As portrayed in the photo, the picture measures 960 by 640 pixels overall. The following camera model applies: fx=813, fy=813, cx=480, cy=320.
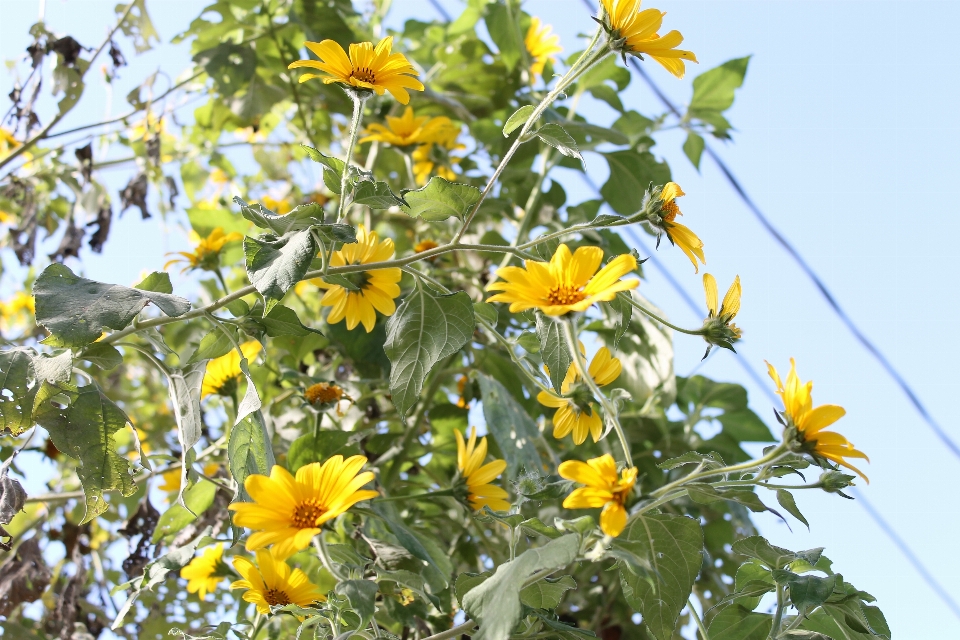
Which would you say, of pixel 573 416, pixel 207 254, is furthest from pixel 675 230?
pixel 207 254

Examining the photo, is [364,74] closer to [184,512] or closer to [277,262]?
[277,262]

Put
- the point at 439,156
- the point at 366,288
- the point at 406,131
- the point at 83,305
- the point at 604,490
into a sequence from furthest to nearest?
1. the point at 439,156
2. the point at 406,131
3. the point at 366,288
4. the point at 83,305
5. the point at 604,490

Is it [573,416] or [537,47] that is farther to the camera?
[537,47]

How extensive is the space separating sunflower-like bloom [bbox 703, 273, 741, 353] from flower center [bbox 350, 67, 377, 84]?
1.08 ft

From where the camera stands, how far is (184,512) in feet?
3.34

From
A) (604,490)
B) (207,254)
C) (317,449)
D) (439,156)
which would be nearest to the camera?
(604,490)

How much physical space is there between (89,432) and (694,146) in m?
1.13

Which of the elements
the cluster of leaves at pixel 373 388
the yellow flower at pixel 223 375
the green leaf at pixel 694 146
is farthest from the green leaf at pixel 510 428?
the green leaf at pixel 694 146

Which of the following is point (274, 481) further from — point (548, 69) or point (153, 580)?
point (548, 69)

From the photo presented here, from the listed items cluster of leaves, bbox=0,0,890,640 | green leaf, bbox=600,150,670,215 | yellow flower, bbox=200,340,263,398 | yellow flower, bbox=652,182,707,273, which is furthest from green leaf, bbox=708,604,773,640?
green leaf, bbox=600,150,670,215

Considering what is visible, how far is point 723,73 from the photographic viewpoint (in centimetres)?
141

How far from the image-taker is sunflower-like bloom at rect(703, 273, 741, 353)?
0.65 metres

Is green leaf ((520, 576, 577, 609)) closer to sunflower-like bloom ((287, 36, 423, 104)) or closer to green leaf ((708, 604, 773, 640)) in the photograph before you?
green leaf ((708, 604, 773, 640))

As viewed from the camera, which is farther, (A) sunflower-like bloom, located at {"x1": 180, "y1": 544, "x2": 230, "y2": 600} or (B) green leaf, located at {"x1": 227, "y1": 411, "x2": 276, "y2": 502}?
A: (A) sunflower-like bloom, located at {"x1": 180, "y1": 544, "x2": 230, "y2": 600}
